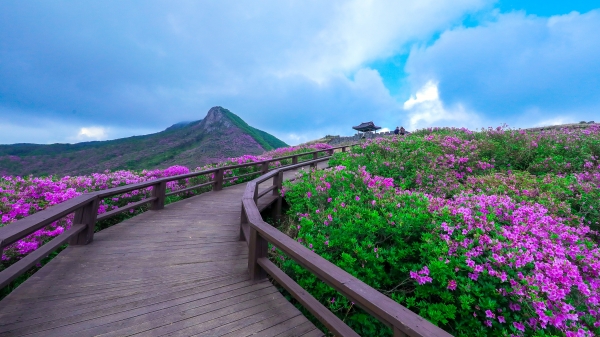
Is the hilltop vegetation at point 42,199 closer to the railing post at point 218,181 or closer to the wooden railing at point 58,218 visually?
the wooden railing at point 58,218

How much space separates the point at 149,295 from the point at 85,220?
2224 mm

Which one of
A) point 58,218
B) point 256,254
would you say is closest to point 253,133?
point 58,218

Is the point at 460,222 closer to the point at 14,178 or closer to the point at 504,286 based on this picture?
the point at 504,286

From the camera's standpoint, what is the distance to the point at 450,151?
7820 millimetres

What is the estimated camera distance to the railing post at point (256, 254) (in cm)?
304

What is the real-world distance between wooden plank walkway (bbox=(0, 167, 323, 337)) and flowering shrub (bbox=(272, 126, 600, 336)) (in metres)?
0.76

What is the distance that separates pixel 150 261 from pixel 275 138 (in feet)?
205

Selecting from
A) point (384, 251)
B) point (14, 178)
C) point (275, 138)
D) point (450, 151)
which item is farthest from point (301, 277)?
point (275, 138)

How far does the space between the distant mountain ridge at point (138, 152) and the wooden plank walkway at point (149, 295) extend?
20.8 meters

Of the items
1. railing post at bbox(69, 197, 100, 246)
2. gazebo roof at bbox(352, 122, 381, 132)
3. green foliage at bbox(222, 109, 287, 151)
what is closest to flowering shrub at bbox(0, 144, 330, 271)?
railing post at bbox(69, 197, 100, 246)

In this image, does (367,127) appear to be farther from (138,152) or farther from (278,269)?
(278,269)

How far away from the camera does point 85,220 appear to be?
383 centimetres

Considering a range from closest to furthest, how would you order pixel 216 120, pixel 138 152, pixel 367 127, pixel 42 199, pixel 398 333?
pixel 398 333, pixel 42 199, pixel 138 152, pixel 367 127, pixel 216 120

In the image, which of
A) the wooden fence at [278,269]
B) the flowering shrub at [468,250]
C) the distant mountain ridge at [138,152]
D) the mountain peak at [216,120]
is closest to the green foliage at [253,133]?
the mountain peak at [216,120]
